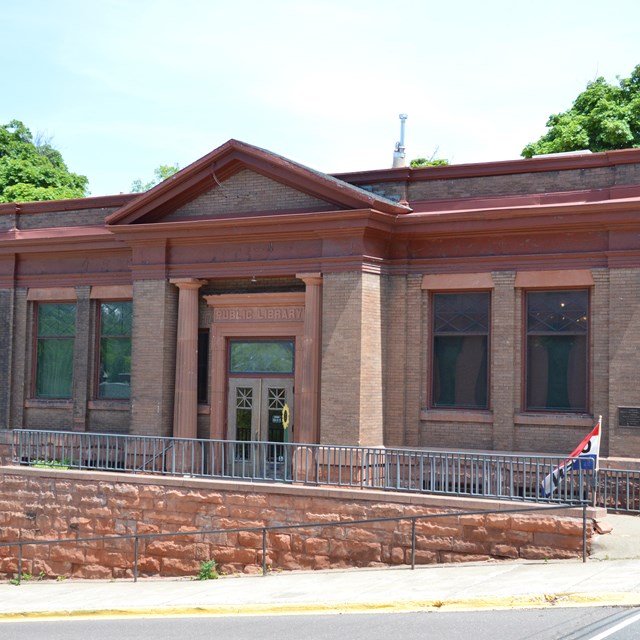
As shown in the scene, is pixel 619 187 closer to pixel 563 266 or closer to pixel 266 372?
pixel 563 266

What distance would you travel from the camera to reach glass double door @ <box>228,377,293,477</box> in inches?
888

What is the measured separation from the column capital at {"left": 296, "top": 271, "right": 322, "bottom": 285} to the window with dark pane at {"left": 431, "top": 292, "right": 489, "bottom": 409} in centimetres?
245

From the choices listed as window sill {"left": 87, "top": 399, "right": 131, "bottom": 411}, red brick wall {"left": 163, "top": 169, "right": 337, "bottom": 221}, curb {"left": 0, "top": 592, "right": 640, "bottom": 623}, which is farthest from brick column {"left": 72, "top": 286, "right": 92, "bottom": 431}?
curb {"left": 0, "top": 592, "right": 640, "bottom": 623}

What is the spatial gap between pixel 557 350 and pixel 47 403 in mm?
12902

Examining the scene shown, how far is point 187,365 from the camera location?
74.8ft

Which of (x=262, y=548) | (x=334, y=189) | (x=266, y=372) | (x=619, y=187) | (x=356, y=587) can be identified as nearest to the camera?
(x=356, y=587)

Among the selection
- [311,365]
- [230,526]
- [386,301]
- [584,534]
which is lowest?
[230,526]

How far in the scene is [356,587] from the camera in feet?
47.2

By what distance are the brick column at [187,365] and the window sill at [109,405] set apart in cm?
246

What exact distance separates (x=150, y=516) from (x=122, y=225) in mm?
7069

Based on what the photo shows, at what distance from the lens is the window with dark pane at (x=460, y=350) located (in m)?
21.2

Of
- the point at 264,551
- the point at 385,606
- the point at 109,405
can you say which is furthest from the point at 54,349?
the point at 385,606

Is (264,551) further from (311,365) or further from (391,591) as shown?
(311,365)

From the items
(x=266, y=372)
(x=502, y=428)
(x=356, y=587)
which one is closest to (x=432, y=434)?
(x=502, y=428)
